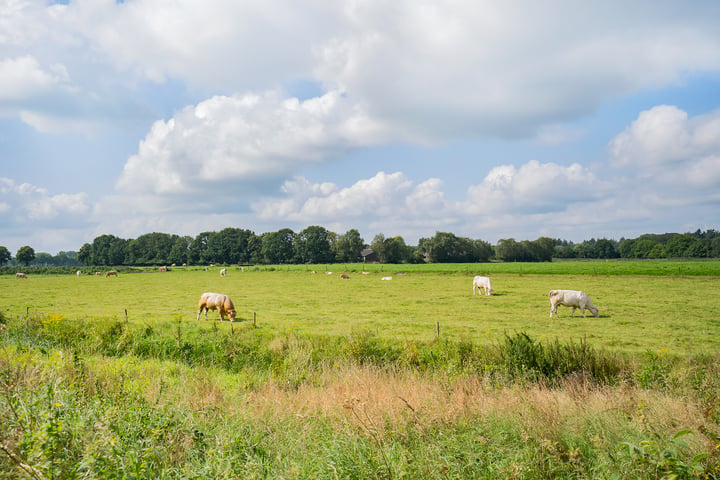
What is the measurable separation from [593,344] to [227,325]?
14944 mm

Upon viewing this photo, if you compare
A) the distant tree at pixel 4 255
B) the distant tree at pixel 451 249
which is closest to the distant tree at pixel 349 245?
the distant tree at pixel 451 249

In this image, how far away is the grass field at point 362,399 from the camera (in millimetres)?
5402

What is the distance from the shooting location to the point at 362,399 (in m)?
8.12

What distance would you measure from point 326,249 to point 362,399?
12488 cm

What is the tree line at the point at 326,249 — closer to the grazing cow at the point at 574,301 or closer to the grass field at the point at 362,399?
the grazing cow at the point at 574,301

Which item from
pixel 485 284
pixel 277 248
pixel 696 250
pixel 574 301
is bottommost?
pixel 574 301

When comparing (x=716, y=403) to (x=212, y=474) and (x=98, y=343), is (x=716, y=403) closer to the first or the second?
(x=212, y=474)

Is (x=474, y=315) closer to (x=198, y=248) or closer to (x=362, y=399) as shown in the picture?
(x=362, y=399)

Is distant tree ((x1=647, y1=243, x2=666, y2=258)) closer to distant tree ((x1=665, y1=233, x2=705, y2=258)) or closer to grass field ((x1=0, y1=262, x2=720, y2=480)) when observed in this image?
distant tree ((x1=665, y1=233, x2=705, y2=258))

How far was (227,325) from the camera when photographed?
18344 millimetres

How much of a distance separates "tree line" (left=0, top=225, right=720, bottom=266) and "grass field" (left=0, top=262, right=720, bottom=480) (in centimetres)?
10303

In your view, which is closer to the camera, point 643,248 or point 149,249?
point 643,248

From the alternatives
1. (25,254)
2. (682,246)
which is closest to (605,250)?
(682,246)

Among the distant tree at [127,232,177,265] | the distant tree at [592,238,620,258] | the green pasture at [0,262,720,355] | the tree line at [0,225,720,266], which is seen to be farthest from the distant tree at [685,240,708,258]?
the distant tree at [127,232,177,265]
